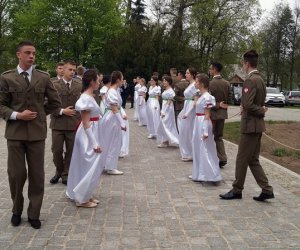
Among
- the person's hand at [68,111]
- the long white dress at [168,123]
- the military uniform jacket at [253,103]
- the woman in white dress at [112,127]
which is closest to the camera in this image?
the military uniform jacket at [253,103]

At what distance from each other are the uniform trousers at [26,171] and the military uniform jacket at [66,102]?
1.97 m

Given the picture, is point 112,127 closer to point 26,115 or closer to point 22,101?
point 22,101

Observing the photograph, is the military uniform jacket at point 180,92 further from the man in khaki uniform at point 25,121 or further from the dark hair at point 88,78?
the man in khaki uniform at point 25,121

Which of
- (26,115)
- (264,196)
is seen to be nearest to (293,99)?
(264,196)

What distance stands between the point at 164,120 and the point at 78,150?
6.00 metres

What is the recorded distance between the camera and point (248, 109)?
6.44m

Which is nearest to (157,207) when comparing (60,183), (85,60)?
(60,183)

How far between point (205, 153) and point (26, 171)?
11.2ft

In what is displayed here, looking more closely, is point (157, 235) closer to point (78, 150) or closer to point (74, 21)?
point (78, 150)

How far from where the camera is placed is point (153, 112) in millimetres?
14500

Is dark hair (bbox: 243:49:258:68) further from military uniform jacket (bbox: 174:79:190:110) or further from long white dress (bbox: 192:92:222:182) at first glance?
military uniform jacket (bbox: 174:79:190:110)

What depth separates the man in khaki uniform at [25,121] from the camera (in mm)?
5273

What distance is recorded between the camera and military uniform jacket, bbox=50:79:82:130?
751 centimetres

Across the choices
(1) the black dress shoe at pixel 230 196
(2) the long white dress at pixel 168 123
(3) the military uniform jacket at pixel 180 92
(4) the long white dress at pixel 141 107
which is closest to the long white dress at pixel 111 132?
(1) the black dress shoe at pixel 230 196
